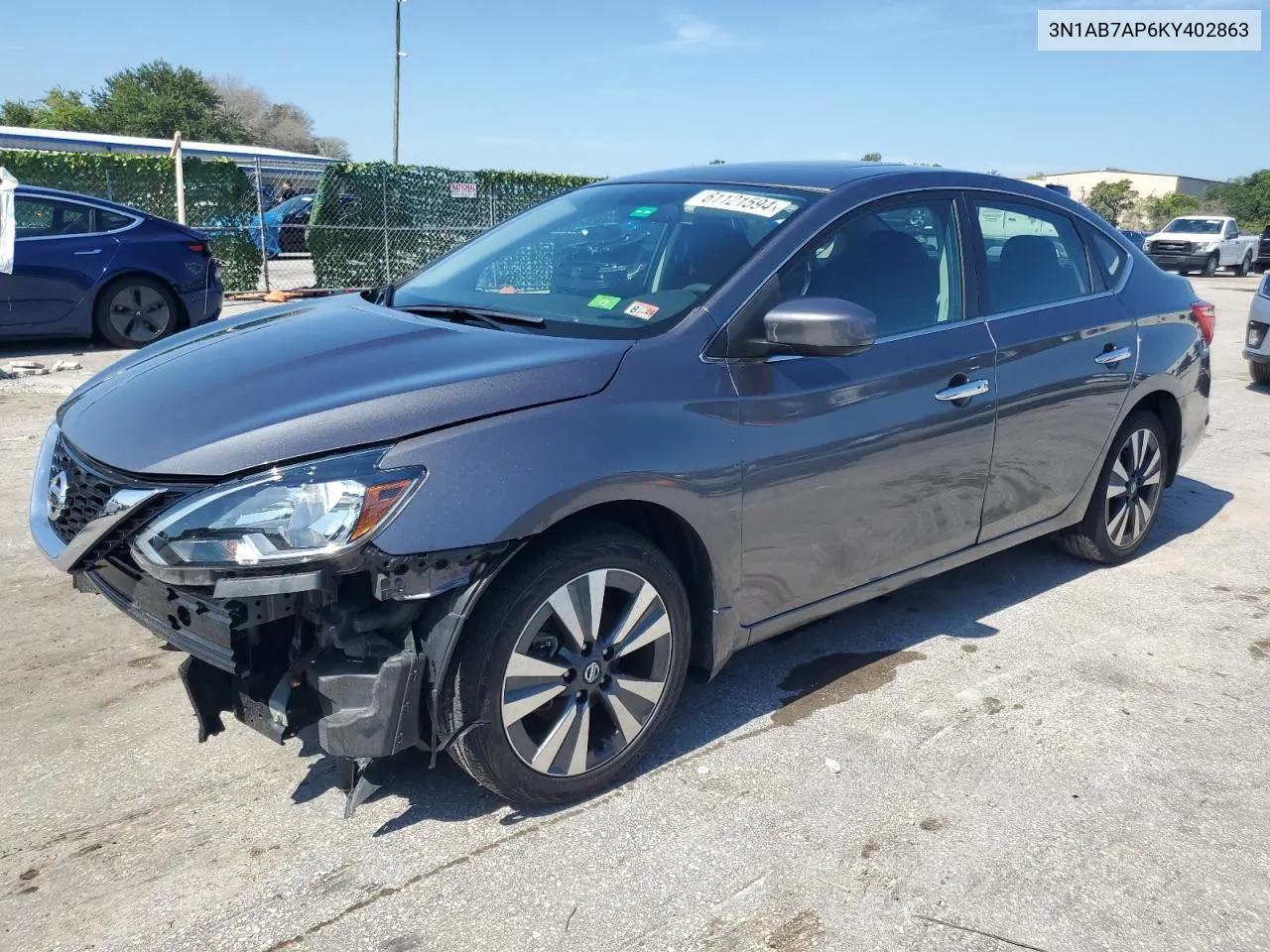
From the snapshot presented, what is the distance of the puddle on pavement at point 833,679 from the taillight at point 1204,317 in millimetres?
2451

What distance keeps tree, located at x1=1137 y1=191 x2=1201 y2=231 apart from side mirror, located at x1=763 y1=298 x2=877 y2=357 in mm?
58588

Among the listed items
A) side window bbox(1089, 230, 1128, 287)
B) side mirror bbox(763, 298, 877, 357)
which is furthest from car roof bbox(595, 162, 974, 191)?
side window bbox(1089, 230, 1128, 287)

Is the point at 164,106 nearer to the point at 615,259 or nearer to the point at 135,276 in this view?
the point at 135,276

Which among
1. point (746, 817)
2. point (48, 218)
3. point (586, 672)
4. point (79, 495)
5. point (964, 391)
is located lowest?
point (746, 817)

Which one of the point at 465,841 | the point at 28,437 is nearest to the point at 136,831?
the point at 465,841

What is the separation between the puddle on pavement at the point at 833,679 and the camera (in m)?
3.57

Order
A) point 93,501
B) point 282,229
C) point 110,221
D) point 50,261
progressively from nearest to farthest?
point 93,501 → point 50,261 → point 110,221 → point 282,229

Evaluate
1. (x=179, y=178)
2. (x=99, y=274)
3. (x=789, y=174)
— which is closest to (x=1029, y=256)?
(x=789, y=174)

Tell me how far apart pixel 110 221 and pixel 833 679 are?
890 cm

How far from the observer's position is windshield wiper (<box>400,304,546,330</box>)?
10.5 feet

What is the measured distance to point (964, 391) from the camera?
3754mm

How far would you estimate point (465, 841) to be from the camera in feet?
9.10

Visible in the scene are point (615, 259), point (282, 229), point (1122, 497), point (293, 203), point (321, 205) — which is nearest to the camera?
point (615, 259)

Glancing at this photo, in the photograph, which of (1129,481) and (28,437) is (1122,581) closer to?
(1129,481)
